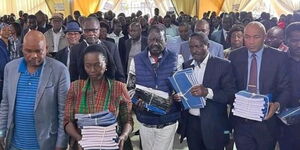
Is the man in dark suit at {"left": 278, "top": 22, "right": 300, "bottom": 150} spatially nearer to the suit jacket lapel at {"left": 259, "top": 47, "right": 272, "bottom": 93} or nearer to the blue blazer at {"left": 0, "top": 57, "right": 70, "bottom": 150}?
the suit jacket lapel at {"left": 259, "top": 47, "right": 272, "bottom": 93}

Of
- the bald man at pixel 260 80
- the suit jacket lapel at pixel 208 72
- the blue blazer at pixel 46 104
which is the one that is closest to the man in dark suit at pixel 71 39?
the suit jacket lapel at pixel 208 72

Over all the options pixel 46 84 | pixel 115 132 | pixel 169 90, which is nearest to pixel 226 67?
pixel 169 90

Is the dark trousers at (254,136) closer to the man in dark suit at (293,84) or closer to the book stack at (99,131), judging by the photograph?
the man in dark suit at (293,84)

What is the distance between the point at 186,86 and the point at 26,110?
4.56 ft

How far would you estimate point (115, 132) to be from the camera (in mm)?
2795

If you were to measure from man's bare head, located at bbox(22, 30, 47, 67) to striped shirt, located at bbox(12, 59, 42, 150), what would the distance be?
92 millimetres

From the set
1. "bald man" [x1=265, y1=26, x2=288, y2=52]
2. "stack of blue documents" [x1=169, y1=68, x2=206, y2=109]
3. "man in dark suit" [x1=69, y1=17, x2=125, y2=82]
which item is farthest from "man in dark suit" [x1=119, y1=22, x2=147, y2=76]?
"stack of blue documents" [x1=169, y1=68, x2=206, y2=109]

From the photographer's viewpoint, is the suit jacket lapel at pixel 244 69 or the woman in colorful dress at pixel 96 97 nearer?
the woman in colorful dress at pixel 96 97

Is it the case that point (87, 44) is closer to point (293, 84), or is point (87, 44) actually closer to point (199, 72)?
point (199, 72)

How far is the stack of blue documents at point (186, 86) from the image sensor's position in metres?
3.57

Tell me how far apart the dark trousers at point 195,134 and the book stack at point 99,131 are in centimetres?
123

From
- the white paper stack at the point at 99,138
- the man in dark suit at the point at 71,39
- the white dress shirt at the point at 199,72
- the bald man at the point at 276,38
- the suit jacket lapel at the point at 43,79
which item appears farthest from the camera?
the man in dark suit at the point at 71,39

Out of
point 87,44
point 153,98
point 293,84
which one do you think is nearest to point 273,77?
point 293,84

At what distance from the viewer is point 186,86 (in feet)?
Answer: 11.9
